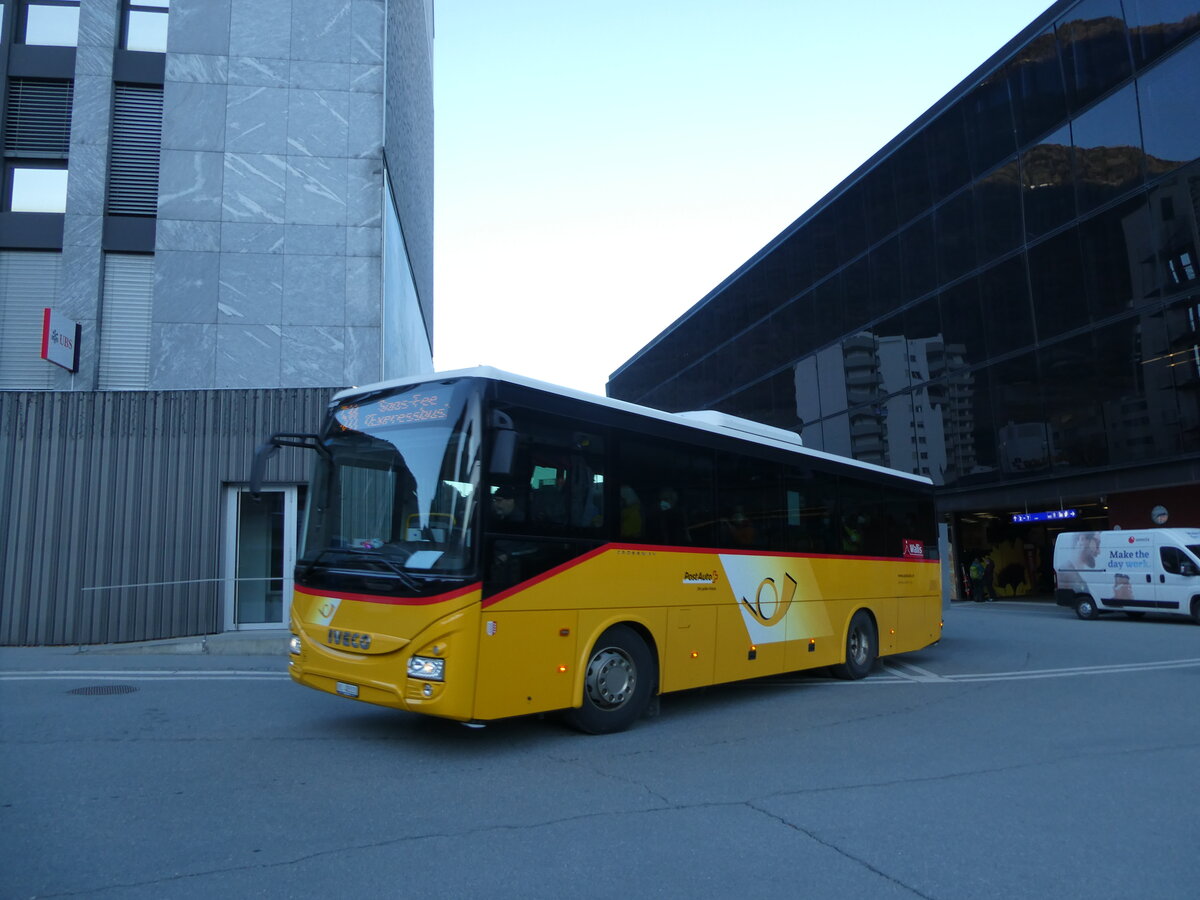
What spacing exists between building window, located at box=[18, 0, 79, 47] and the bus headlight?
21.0 meters

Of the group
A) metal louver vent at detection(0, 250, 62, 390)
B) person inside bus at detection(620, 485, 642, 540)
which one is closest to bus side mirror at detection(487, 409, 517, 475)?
person inside bus at detection(620, 485, 642, 540)

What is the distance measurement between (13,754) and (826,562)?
28.2ft

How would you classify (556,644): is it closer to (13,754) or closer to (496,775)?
(496,775)

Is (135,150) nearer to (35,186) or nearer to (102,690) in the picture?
(35,186)

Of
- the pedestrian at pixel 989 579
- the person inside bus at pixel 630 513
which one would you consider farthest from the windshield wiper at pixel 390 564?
the pedestrian at pixel 989 579

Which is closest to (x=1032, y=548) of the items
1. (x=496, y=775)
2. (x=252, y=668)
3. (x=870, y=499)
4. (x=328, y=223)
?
(x=870, y=499)

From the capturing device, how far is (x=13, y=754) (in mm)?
6840

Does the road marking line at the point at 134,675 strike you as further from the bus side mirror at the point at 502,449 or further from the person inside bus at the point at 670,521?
the bus side mirror at the point at 502,449

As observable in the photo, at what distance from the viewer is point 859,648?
1204cm

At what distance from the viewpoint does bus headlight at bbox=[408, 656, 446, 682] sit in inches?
261

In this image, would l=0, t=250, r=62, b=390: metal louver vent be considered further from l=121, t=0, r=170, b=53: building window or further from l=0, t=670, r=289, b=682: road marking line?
l=0, t=670, r=289, b=682: road marking line

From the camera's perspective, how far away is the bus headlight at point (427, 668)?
6.62m

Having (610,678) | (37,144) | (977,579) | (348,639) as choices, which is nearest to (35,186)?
(37,144)

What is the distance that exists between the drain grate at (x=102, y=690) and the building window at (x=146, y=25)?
1611 centimetres
